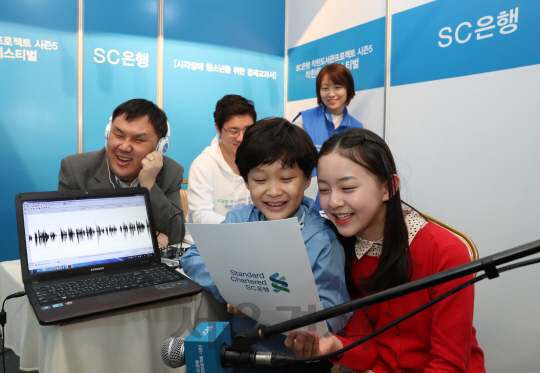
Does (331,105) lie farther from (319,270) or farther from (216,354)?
(216,354)

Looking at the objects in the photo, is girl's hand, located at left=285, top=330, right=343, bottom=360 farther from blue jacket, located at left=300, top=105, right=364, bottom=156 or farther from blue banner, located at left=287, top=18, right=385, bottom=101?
blue banner, located at left=287, top=18, right=385, bottom=101

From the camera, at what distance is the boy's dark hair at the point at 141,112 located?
171cm

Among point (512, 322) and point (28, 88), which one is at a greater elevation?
point (28, 88)

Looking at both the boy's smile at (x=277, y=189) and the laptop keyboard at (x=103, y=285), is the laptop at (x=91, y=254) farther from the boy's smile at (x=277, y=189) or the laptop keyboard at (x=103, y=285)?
the boy's smile at (x=277, y=189)

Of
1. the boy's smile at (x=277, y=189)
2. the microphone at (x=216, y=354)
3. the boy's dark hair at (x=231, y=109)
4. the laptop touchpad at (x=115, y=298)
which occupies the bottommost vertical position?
the laptop touchpad at (x=115, y=298)

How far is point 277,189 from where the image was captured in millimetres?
1093

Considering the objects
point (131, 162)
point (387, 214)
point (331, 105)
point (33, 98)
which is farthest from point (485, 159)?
point (33, 98)

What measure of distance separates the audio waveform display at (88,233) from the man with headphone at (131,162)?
0.37 meters

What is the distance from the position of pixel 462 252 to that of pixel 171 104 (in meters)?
3.14

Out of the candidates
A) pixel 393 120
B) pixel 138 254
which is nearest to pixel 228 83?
pixel 393 120

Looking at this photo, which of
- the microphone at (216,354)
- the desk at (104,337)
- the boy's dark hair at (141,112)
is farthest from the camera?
the boy's dark hair at (141,112)

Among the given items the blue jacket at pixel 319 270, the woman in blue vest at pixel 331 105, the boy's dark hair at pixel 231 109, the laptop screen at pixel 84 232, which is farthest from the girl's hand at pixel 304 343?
the woman in blue vest at pixel 331 105

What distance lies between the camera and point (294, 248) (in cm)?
70

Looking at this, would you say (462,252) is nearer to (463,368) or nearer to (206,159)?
(463,368)
